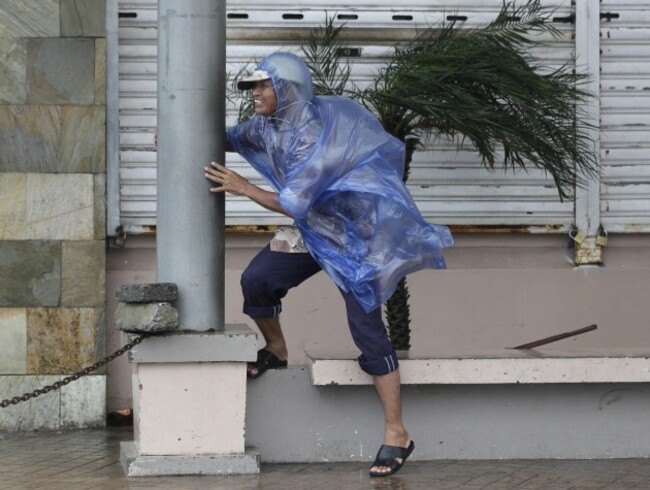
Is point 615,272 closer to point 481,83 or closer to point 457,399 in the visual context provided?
point 481,83

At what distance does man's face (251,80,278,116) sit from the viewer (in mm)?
7086

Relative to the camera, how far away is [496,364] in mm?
7520

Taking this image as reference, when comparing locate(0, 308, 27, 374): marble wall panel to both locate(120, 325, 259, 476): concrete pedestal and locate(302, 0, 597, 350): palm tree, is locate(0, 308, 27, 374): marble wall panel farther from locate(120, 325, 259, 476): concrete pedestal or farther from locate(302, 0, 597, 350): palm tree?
locate(120, 325, 259, 476): concrete pedestal

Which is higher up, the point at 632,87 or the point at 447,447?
the point at 632,87

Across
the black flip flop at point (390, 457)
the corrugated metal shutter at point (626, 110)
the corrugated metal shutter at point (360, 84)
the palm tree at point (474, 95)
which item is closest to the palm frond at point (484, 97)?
the palm tree at point (474, 95)

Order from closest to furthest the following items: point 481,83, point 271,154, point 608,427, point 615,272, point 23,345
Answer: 1. point 271,154
2. point 608,427
3. point 481,83
4. point 23,345
5. point 615,272

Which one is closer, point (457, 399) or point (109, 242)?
point (457, 399)

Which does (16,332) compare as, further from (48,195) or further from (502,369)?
(502,369)

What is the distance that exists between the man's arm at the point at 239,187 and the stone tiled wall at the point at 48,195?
2396mm

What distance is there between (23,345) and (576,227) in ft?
12.1

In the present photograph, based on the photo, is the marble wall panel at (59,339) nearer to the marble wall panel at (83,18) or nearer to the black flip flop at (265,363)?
the marble wall panel at (83,18)

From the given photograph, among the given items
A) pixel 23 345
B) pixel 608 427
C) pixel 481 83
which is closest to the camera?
pixel 608 427

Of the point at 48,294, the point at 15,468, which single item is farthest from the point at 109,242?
the point at 15,468

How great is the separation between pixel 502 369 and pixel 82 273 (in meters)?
3.14
